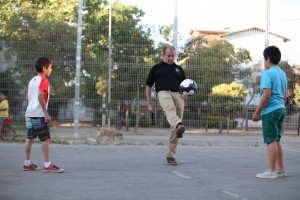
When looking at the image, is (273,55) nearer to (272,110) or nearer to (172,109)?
(272,110)

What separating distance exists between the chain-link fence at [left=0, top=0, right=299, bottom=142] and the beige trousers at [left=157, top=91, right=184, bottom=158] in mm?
6425


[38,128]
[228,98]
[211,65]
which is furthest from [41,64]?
[228,98]

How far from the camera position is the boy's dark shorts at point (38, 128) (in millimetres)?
7512

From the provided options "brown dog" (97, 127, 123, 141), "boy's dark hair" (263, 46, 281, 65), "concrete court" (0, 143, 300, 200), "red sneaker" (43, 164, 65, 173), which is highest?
"boy's dark hair" (263, 46, 281, 65)

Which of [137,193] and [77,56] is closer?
[137,193]

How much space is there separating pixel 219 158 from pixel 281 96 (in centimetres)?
309

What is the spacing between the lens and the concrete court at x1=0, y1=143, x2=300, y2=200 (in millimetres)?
5379

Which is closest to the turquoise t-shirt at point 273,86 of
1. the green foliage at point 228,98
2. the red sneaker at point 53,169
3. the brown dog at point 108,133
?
the red sneaker at point 53,169

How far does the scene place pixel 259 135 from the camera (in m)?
16.0

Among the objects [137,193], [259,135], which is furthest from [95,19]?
[137,193]

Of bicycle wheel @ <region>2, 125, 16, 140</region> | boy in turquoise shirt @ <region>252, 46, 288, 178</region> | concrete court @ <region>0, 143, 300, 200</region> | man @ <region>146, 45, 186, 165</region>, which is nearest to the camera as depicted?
concrete court @ <region>0, 143, 300, 200</region>

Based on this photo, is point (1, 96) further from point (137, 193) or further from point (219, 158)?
point (137, 193)

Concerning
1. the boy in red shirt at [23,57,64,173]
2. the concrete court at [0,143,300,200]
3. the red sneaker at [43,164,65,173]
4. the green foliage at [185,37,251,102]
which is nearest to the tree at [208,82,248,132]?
the green foliage at [185,37,251,102]

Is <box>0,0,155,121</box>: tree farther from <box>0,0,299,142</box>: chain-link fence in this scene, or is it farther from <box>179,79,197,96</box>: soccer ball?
<box>179,79,197,96</box>: soccer ball
